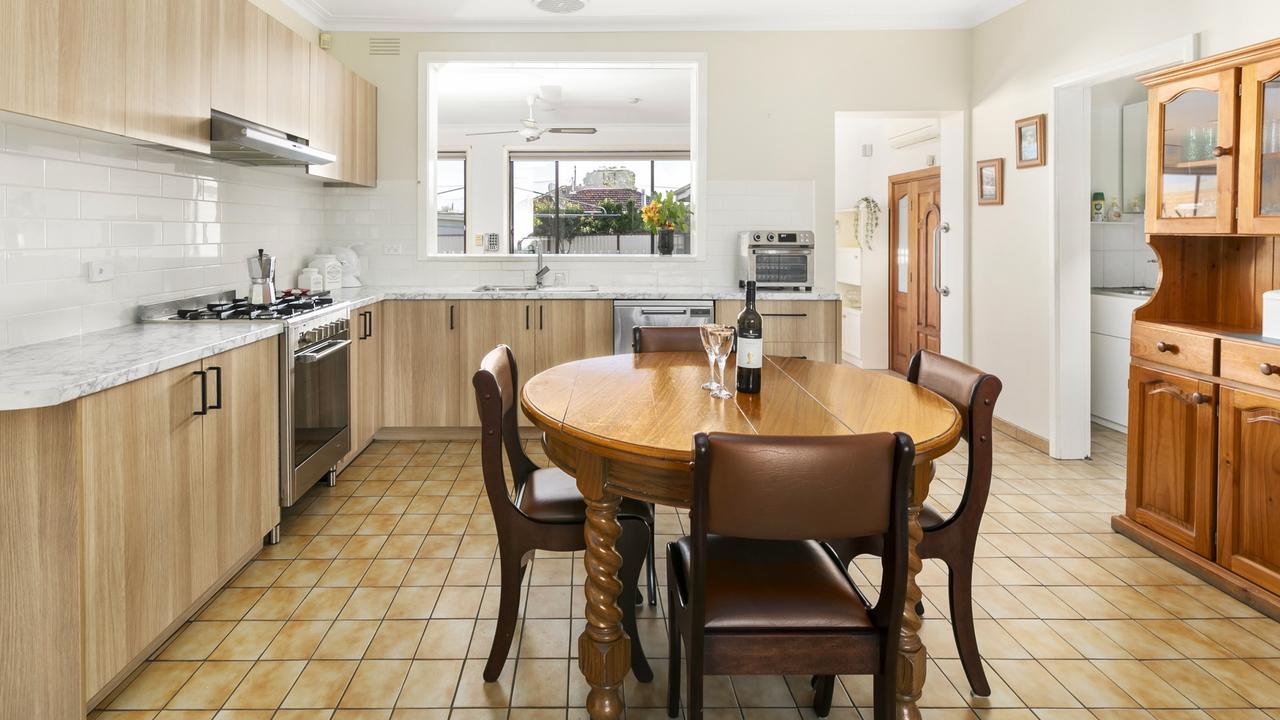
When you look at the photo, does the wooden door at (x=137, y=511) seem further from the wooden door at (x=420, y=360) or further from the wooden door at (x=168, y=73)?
the wooden door at (x=420, y=360)

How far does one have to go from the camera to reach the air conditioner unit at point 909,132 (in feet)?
22.6

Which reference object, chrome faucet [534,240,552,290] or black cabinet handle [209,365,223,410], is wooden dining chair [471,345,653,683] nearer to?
black cabinet handle [209,365,223,410]

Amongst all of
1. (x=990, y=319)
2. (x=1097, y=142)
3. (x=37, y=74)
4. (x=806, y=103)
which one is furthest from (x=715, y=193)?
(x=37, y=74)

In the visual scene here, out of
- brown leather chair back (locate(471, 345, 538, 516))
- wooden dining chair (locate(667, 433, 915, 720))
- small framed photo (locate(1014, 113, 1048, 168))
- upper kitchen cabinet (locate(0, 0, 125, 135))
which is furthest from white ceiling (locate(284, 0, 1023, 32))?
wooden dining chair (locate(667, 433, 915, 720))

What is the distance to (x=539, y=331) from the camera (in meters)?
5.07

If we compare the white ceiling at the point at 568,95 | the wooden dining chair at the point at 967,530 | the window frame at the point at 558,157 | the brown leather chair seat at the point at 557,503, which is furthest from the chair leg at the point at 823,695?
the window frame at the point at 558,157

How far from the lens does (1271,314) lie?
2.84 m

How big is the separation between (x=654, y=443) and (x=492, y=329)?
346 centimetres

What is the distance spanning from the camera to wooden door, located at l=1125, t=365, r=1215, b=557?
2.98 meters

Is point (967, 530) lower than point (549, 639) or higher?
higher

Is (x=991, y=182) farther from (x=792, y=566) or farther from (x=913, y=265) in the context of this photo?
(x=792, y=566)

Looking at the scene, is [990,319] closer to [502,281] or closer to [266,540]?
[502,281]

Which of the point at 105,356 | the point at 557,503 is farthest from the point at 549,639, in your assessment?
the point at 105,356

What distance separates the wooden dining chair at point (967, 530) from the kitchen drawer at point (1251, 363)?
1.24 metres
